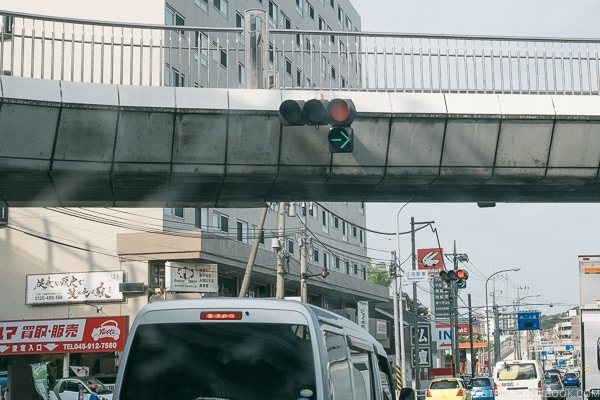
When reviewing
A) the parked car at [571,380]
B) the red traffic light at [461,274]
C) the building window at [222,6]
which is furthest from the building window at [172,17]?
the parked car at [571,380]

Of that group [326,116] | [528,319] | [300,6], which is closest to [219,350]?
[326,116]

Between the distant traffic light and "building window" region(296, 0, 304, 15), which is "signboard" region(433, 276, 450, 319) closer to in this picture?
"building window" region(296, 0, 304, 15)

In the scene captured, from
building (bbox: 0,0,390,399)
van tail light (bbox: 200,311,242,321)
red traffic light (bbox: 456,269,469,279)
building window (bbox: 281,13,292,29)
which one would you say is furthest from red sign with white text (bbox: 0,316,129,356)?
van tail light (bbox: 200,311,242,321)

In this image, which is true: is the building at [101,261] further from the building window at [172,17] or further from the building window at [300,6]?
the building window at [300,6]

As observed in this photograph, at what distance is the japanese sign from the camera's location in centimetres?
4078

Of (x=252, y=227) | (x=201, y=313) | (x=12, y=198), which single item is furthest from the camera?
(x=252, y=227)

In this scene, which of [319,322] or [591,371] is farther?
[591,371]

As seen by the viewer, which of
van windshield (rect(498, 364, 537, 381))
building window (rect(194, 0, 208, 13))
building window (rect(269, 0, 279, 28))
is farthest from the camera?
building window (rect(269, 0, 279, 28))

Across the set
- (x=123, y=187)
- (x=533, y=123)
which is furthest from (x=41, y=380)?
(x=533, y=123)

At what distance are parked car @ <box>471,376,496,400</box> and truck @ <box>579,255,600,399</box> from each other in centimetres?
1881

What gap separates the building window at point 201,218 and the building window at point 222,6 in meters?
11.2

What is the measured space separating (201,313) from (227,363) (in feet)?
1.50

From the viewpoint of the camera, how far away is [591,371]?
23.7 m

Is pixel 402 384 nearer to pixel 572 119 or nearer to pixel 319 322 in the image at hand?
pixel 572 119
